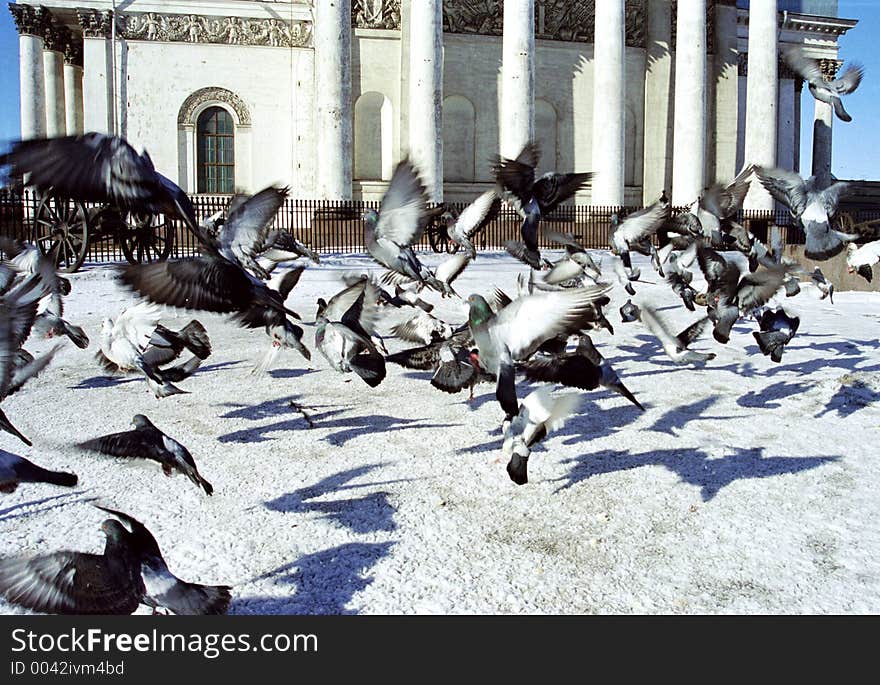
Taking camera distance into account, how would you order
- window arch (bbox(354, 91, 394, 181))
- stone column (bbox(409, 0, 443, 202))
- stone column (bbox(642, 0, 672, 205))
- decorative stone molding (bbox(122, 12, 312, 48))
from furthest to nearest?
stone column (bbox(642, 0, 672, 205)) → window arch (bbox(354, 91, 394, 181)) → decorative stone molding (bbox(122, 12, 312, 48)) → stone column (bbox(409, 0, 443, 202))

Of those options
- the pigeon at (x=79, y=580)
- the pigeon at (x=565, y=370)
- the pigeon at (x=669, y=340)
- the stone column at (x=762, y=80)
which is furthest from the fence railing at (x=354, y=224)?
the pigeon at (x=79, y=580)

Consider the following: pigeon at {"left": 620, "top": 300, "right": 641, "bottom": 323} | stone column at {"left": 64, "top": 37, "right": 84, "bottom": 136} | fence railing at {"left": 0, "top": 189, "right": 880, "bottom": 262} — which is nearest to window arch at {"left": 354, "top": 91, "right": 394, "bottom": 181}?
fence railing at {"left": 0, "top": 189, "right": 880, "bottom": 262}

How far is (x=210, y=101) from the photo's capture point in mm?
26375

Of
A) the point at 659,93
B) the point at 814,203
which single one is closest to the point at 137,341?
the point at 814,203

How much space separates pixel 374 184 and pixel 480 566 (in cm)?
2452

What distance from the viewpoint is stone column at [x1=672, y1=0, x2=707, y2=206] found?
88.5 ft

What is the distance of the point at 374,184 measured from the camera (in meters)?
26.8

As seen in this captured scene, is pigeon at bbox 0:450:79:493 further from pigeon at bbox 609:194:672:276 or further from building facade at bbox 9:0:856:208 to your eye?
building facade at bbox 9:0:856:208

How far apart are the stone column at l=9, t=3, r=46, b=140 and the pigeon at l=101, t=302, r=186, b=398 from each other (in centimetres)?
2350

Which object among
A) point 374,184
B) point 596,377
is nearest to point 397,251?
point 596,377

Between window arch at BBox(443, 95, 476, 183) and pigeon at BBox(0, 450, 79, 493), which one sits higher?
window arch at BBox(443, 95, 476, 183)

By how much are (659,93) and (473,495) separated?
29023 millimetres

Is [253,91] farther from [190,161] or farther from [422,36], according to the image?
[422,36]

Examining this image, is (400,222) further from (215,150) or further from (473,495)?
(215,150)
